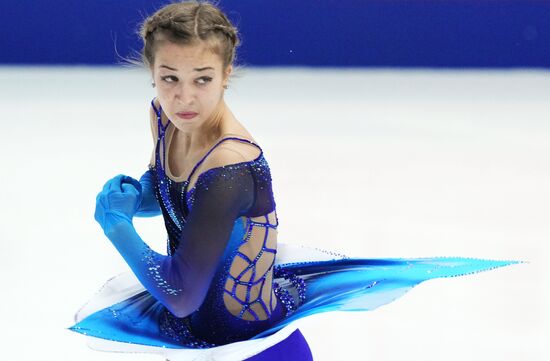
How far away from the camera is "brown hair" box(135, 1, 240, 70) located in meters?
1.51

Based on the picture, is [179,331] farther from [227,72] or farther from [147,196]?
[227,72]

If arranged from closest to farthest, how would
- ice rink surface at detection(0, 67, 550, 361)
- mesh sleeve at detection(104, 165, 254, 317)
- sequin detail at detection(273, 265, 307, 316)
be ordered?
mesh sleeve at detection(104, 165, 254, 317), sequin detail at detection(273, 265, 307, 316), ice rink surface at detection(0, 67, 550, 361)

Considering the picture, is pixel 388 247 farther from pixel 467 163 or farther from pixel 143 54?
pixel 143 54

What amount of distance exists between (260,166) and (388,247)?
155 centimetres

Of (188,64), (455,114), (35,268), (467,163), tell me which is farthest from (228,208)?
(455,114)

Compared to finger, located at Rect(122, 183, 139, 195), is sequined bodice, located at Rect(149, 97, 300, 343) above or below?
below

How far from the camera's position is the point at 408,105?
17.3 feet

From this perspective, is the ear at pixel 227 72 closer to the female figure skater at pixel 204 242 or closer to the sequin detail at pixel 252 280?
the female figure skater at pixel 204 242

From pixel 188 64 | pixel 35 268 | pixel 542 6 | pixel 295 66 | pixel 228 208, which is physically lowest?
Answer: pixel 35 268

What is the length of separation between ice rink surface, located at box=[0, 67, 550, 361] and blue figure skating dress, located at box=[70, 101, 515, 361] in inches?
19.0

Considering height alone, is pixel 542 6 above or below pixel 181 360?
above

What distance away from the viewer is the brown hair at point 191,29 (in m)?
1.51

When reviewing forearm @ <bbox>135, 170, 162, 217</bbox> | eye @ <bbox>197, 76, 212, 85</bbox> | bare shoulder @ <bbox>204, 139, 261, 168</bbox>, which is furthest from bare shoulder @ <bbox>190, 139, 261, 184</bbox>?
forearm @ <bbox>135, 170, 162, 217</bbox>

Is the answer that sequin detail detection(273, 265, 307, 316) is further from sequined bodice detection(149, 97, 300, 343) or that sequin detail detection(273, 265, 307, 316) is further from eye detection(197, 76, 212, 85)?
eye detection(197, 76, 212, 85)
